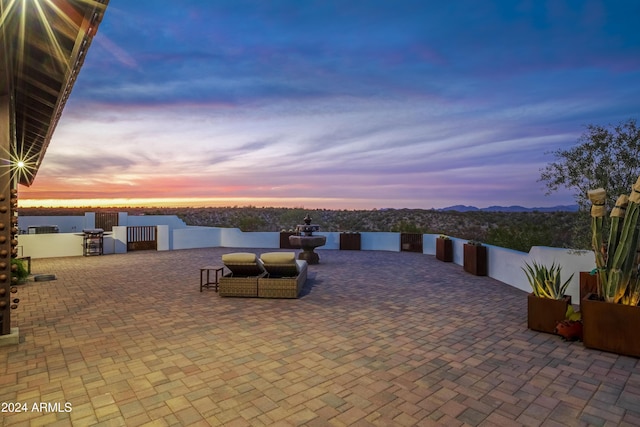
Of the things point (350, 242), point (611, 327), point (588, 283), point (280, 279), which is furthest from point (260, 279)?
point (350, 242)

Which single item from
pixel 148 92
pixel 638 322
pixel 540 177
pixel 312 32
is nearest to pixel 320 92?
pixel 312 32

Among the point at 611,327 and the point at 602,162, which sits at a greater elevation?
the point at 602,162

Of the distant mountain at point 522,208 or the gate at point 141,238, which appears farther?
the gate at point 141,238

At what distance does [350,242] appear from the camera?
15430 mm

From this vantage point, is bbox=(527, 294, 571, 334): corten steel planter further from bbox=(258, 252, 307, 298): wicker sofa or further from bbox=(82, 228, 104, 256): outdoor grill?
bbox=(82, 228, 104, 256): outdoor grill

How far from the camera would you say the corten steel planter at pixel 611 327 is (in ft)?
12.6

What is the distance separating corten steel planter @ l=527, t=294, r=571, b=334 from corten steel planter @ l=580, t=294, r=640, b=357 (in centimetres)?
43

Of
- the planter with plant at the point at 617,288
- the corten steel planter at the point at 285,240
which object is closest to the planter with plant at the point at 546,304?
the planter with plant at the point at 617,288

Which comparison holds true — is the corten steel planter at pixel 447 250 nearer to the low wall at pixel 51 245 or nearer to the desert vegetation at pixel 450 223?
the desert vegetation at pixel 450 223

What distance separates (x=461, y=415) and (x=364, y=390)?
0.83 metres

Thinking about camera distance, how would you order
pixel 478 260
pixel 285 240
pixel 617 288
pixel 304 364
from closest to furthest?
pixel 304 364
pixel 617 288
pixel 478 260
pixel 285 240

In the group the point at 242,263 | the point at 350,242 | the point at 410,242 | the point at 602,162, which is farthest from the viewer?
the point at 350,242

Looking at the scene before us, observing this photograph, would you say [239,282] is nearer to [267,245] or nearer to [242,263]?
[242,263]

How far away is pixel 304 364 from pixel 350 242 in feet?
39.1
